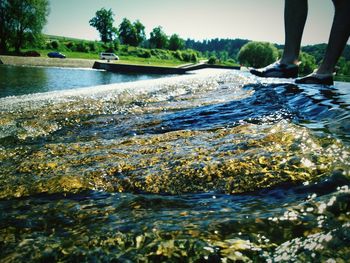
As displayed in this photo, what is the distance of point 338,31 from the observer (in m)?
3.61

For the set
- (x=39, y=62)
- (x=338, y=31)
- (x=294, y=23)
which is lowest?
(x=39, y=62)

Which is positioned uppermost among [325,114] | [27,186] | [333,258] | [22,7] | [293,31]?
[22,7]

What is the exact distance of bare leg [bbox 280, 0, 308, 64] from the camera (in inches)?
171

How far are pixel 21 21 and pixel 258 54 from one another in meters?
71.9

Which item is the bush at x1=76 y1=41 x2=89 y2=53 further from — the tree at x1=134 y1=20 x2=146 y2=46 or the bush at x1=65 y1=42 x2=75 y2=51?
the tree at x1=134 y1=20 x2=146 y2=46

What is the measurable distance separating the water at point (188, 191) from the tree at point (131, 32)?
95.2 meters

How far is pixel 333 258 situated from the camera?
0.89 metres

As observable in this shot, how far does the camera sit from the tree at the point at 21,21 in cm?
4491

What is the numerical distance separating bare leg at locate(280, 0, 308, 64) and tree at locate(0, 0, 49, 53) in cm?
5169

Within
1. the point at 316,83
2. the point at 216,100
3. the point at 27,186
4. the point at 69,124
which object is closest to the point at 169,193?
the point at 27,186

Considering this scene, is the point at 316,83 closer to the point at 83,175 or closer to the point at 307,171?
the point at 307,171

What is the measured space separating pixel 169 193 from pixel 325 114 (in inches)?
76.8

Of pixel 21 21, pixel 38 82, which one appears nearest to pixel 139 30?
pixel 21 21

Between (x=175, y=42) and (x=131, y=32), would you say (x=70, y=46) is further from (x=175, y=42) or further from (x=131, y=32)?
(x=175, y=42)
